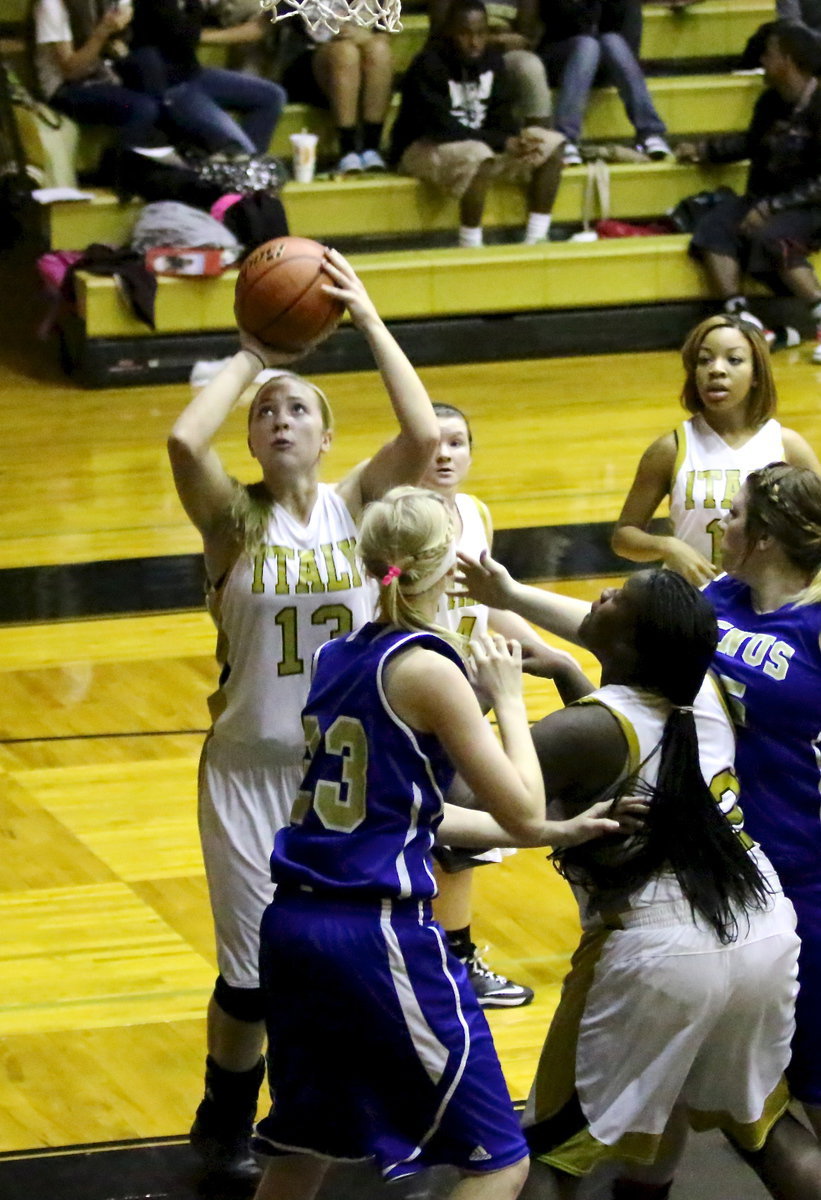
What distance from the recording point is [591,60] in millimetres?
12438

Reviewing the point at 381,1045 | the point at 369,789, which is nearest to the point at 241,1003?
the point at 381,1045

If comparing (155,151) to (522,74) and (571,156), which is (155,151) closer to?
(522,74)

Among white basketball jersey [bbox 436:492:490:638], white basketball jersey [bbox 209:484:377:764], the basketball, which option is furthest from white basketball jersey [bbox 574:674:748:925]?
white basketball jersey [bbox 436:492:490:638]

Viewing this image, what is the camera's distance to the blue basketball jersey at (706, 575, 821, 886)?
122 inches

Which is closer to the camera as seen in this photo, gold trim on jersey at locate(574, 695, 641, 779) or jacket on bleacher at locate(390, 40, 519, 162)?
gold trim on jersey at locate(574, 695, 641, 779)

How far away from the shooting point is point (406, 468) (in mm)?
3496

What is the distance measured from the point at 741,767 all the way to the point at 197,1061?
1.65 m

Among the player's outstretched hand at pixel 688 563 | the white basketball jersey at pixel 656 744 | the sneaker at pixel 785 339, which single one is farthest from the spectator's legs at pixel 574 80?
A: the white basketball jersey at pixel 656 744

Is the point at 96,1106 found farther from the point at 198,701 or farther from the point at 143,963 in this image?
the point at 198,701

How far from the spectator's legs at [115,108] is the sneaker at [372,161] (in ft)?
5.13

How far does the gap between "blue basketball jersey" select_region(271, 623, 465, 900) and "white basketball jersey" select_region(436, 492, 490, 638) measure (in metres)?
1.54

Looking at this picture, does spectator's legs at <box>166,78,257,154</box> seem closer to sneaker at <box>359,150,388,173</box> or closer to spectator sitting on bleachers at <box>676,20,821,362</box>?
sneaker at <box>359,150,388,173</box>

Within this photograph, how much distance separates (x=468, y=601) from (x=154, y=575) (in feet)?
11.4

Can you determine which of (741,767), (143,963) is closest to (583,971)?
(741,767)
